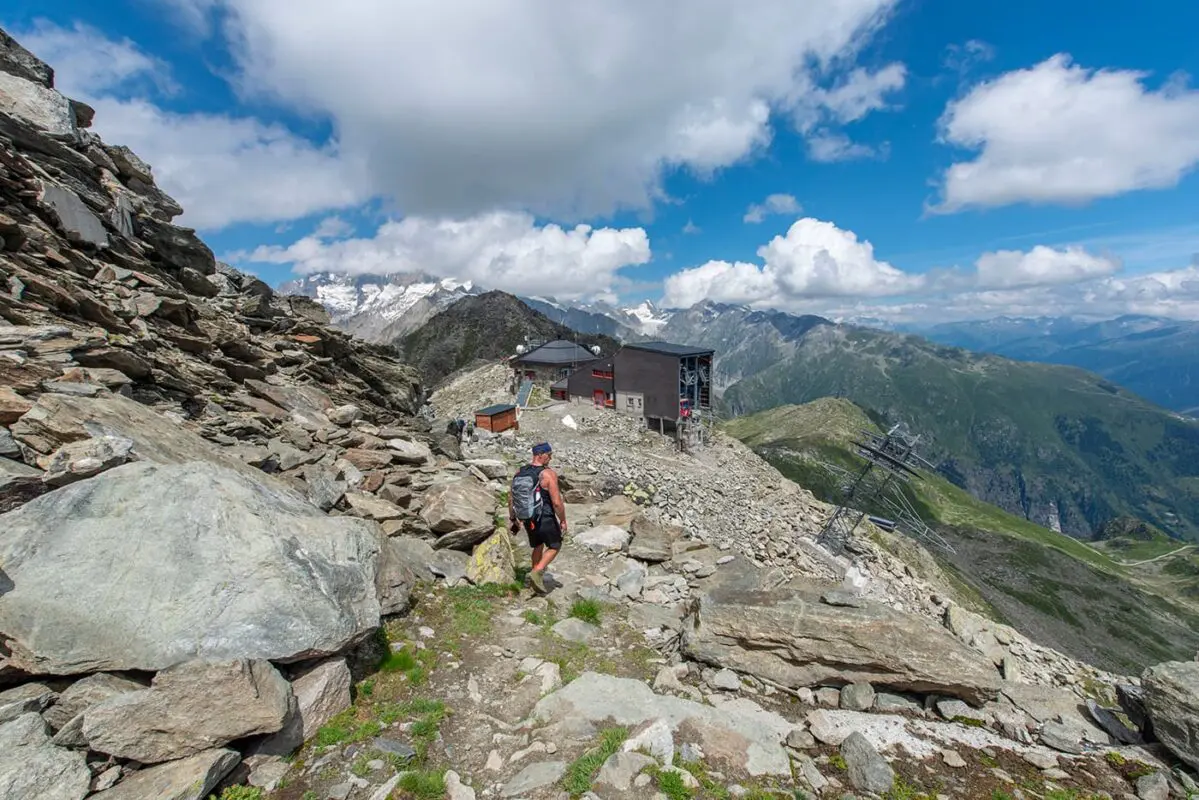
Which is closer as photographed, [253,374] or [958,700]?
[958,700]

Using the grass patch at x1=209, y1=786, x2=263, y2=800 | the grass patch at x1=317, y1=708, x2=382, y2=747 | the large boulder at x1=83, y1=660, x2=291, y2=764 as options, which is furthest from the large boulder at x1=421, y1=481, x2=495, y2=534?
the grass patch at x1=209, y1=786, x2=263, y2=800

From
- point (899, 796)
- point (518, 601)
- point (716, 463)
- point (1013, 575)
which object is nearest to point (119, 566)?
point (518, 601)

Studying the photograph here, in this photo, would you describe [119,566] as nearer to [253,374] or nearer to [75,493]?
[75,493]

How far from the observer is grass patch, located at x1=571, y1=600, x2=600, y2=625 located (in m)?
10.8

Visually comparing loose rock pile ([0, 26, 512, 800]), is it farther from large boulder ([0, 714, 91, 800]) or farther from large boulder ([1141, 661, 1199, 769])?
large boulder ([1141, 661, 1199, 769])

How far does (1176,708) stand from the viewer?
25.4 ft

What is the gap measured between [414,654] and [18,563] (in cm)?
501

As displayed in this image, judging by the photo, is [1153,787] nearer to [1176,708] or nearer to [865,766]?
[1176,708]

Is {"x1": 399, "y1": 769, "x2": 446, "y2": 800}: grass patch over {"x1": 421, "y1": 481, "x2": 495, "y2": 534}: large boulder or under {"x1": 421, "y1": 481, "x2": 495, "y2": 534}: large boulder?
under

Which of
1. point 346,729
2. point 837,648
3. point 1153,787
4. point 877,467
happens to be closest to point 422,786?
point 346,729

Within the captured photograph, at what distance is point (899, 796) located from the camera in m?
6.34

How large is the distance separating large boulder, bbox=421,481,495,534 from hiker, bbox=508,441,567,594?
95.5 inches

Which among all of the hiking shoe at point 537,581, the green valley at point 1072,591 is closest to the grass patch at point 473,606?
the hiking shoe at point 537,581

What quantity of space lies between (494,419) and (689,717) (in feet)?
124
